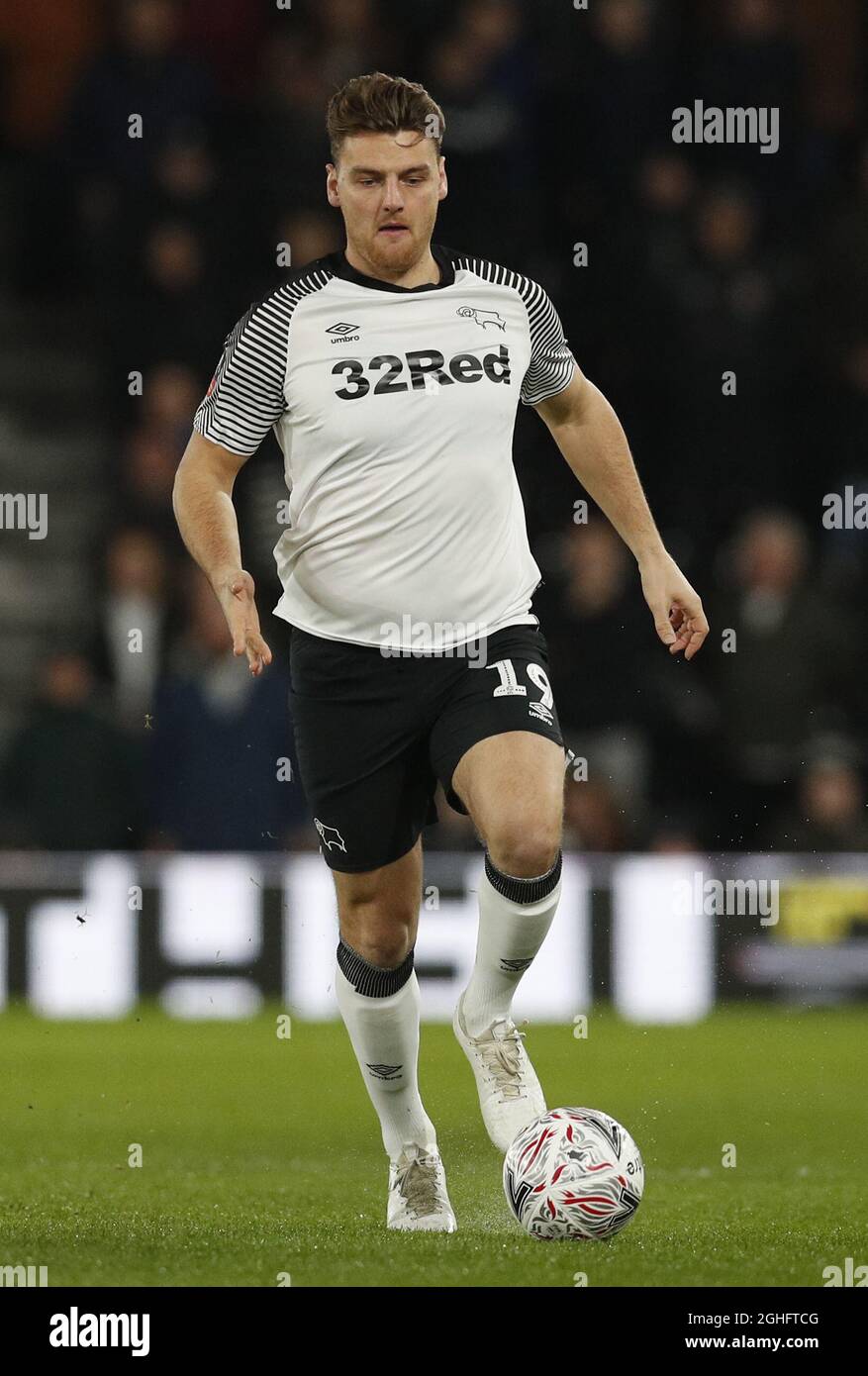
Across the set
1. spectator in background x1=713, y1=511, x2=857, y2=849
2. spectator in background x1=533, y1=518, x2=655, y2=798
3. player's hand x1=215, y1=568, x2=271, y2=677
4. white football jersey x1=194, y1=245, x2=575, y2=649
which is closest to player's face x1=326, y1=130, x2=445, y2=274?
white football jersey x1=194, y1=245, x2=575, y2=649

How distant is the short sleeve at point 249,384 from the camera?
5414 millimetres

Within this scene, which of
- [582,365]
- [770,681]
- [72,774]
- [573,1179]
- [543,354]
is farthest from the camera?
[582,365]

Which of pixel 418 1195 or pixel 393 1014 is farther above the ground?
pixel 393 1014

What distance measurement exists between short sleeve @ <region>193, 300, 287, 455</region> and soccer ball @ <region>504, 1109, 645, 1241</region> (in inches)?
71.0

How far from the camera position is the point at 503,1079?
18.2 ft

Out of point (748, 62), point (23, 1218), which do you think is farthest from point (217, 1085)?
point (748, 62)

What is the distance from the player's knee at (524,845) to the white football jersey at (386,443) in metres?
0.52

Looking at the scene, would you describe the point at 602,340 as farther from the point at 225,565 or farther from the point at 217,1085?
the point at 225,565

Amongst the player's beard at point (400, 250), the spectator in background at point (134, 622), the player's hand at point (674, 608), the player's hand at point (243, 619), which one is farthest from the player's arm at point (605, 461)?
the spectator in background at point (134, 622)

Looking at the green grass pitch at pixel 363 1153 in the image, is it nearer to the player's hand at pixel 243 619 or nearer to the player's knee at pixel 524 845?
the player's knee at pixel 524 845

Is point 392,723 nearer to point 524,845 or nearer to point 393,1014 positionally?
point 524,845

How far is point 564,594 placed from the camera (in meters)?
9.19

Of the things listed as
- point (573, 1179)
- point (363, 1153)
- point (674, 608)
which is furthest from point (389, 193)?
point (363, 1153)

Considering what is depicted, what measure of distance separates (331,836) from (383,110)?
1737mm
